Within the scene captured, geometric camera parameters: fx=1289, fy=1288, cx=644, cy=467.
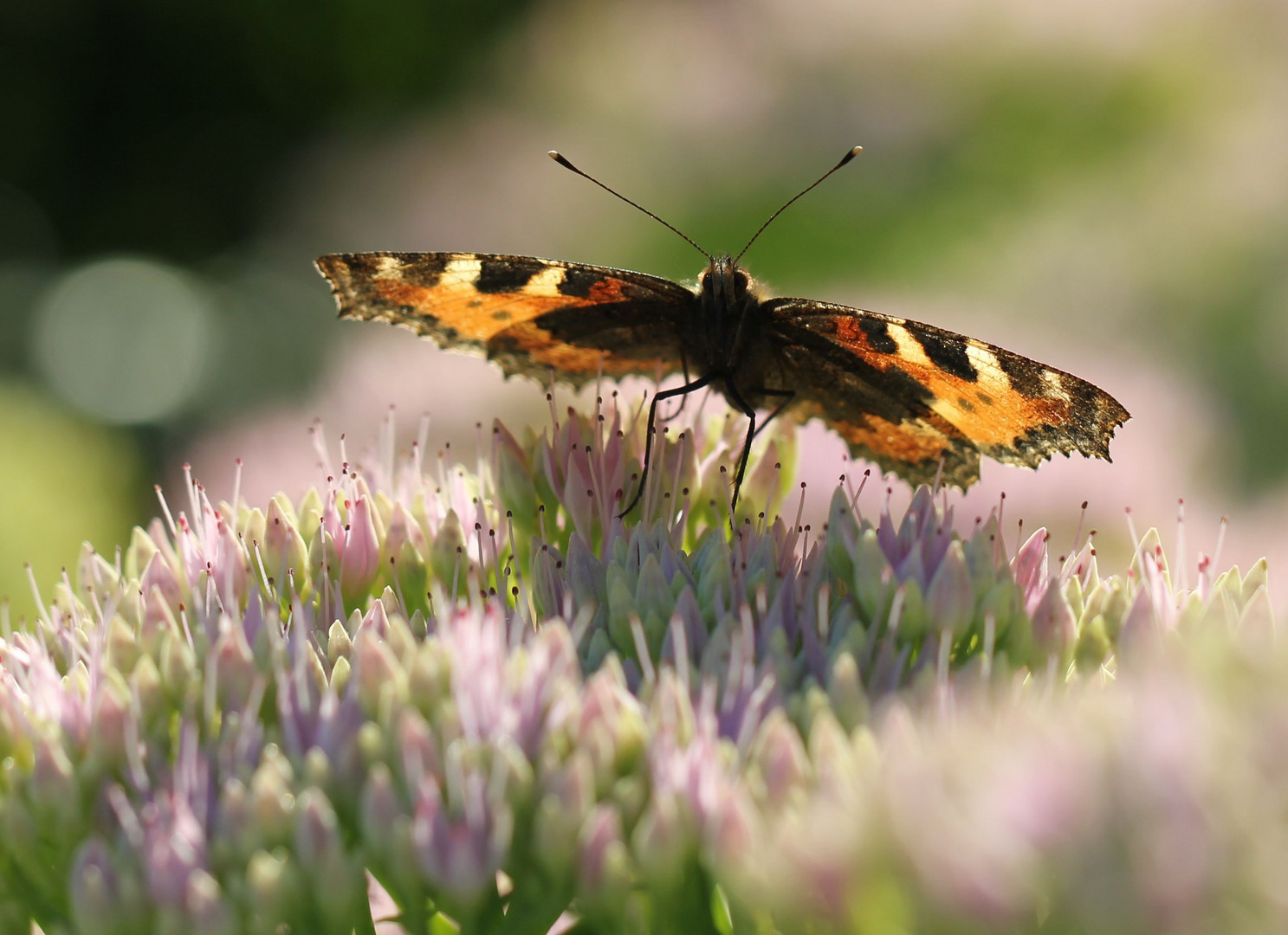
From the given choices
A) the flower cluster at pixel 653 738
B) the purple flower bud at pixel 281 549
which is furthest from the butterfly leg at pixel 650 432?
the purple flower bud at pixel 281 549

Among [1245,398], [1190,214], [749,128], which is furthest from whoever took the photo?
[749,128]

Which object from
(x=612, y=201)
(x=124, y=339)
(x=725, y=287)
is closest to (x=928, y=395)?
(x=725, y=287)

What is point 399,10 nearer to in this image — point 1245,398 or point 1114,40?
point 1114,40

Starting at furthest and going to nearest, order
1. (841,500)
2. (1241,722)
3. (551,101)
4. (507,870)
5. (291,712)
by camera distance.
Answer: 1. (551,101)
2. (841,500)
3. (291,712)
4. (507,870)
5. (1241,722)

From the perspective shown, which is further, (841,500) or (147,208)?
(147,208)

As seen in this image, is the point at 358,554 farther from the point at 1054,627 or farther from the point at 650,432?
the point at 1054,627

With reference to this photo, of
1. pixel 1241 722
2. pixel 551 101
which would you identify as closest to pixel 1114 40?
pixel 551 101

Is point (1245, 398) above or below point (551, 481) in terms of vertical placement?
above
